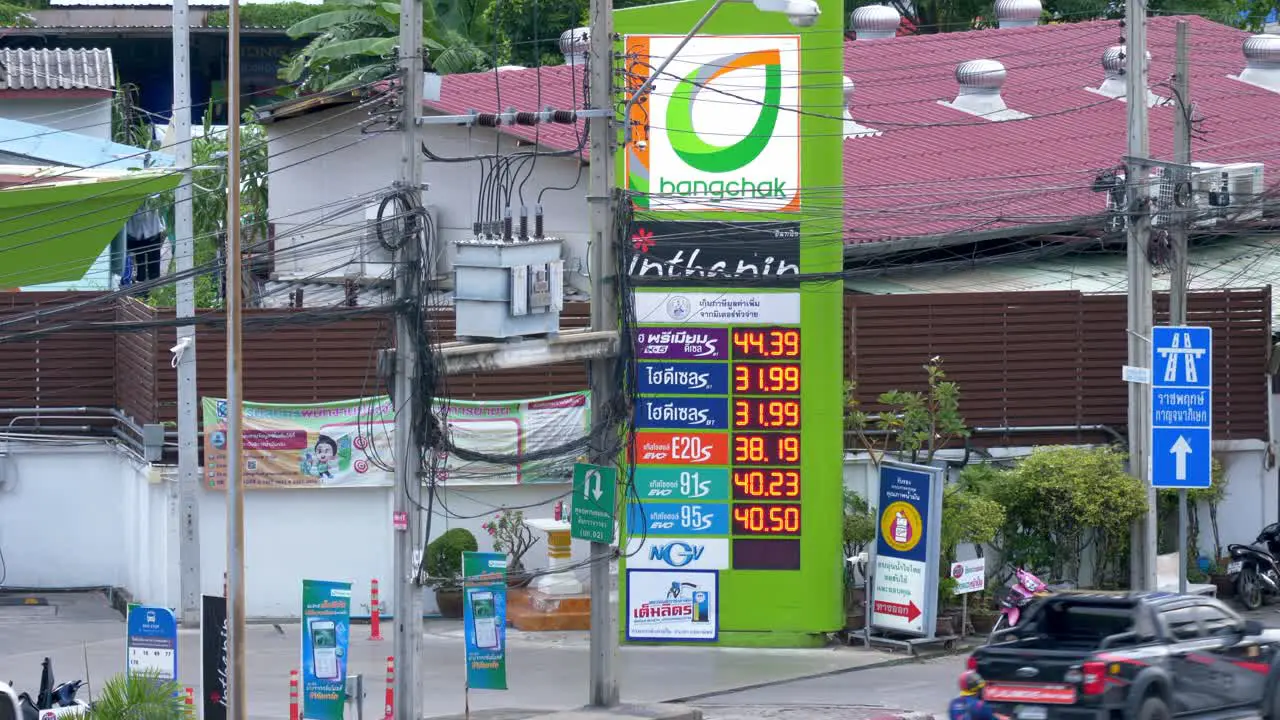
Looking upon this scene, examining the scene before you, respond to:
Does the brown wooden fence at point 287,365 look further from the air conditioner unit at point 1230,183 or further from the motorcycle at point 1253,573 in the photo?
the air conditioner unit at point 1230,183

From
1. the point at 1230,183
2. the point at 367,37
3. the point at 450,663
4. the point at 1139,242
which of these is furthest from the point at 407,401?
the point at 367,37

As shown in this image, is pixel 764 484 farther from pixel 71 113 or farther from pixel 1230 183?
pixel 71 113

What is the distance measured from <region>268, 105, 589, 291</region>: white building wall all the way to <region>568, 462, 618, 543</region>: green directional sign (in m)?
9.43

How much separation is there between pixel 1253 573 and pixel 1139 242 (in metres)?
6.05

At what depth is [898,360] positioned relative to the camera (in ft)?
81.0

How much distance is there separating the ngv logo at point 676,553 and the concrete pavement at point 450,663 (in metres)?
1.18

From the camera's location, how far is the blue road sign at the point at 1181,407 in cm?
2133

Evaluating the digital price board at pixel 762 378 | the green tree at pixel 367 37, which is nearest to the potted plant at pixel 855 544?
the digital price board at pixel 762 378

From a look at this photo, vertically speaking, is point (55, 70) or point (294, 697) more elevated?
point (55, 70)

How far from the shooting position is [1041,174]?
97.6 feet

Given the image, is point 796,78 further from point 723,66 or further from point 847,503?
point 847,503

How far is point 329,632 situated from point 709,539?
676 cm

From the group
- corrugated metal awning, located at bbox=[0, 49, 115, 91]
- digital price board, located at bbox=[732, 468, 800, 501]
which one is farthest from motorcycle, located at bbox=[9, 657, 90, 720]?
corrugated metal awning, located at bbox=[0, 49, 115, 91]

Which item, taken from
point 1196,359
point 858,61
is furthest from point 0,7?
point 1196,359
